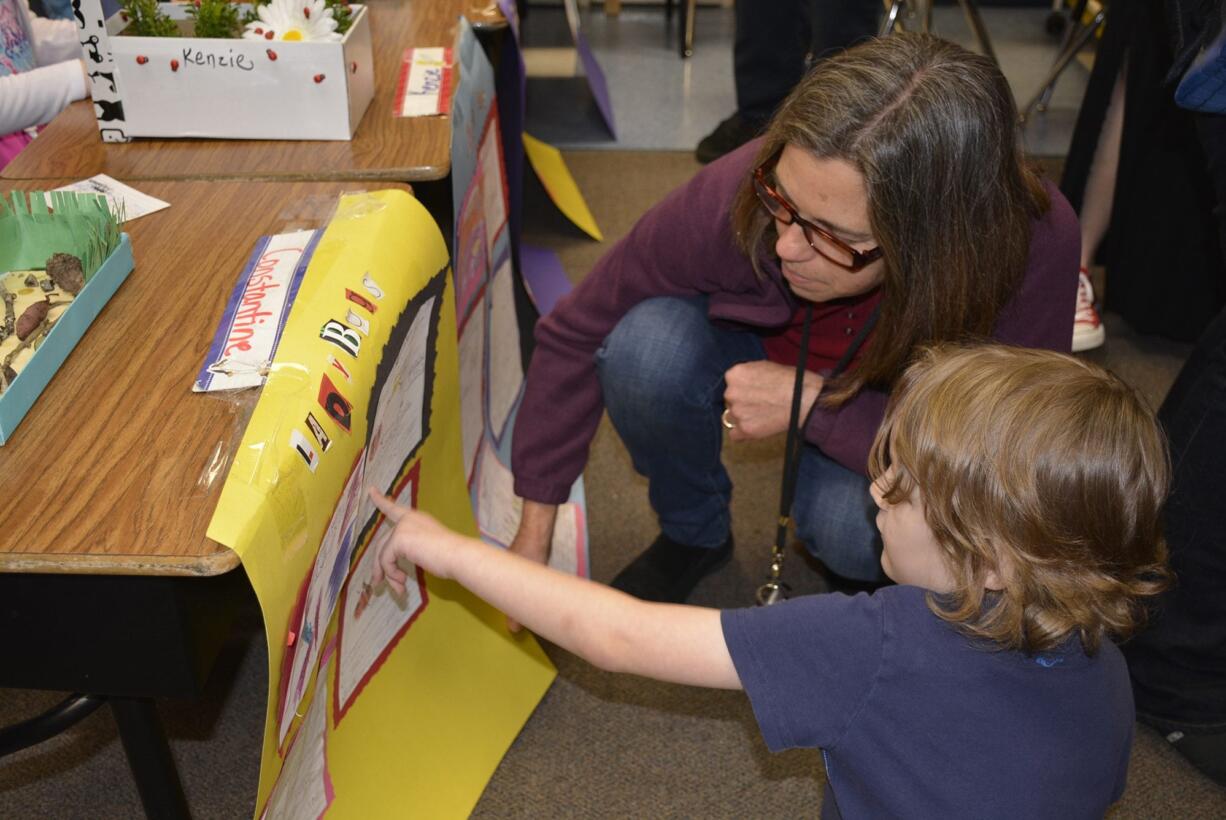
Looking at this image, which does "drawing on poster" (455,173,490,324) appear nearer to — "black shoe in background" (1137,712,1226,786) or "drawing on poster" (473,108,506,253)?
"drawing on poster" (473,108,506,253)

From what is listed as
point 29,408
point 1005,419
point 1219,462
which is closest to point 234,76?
point 29,408

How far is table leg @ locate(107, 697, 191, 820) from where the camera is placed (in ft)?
3.22

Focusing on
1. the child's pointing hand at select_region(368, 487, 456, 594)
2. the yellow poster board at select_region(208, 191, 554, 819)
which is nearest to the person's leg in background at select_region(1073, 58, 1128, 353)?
the yellow poster board at select_region(208, 191, 554, 819)

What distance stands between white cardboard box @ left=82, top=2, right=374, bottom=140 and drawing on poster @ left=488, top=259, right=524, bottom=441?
0.50 metres

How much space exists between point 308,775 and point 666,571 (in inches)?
26.3

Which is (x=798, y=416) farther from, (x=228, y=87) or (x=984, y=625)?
(x=228, y=87)

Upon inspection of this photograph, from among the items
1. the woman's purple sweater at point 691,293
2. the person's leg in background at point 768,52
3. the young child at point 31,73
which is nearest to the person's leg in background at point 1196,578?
the woman's purple sweater at point 691,293

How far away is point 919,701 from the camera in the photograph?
0.86m

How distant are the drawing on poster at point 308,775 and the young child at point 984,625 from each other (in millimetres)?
289

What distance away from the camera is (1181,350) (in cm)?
225

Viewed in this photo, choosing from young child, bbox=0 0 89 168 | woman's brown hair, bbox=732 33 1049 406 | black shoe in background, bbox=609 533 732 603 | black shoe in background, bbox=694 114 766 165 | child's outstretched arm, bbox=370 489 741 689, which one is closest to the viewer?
child's outstretched arm, bbox=370 489 741 689

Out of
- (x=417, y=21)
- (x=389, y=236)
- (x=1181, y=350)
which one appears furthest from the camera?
(x=1181, y=350)

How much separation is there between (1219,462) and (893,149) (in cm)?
58

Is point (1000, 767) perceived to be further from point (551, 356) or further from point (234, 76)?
point (234, 76)
